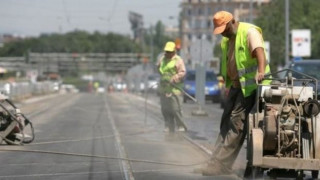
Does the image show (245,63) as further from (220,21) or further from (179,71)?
(179,71)

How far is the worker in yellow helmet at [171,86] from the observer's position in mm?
14258

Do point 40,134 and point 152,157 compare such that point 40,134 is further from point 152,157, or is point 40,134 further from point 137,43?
point 137,43

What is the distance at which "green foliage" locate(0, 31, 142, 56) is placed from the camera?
371ft

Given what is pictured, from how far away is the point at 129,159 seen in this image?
1089cm

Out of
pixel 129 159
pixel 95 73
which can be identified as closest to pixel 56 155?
pixel 129 159

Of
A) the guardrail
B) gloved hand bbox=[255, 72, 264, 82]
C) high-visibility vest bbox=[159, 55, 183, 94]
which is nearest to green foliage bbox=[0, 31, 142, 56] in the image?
the guardrail

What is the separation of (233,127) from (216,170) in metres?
0.67

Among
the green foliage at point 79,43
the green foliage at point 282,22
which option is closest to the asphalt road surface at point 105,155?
the green foliage at point 282,22

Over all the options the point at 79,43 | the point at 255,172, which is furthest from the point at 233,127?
the point at 79,43

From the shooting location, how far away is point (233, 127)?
346 inches

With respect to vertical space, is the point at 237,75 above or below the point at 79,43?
above

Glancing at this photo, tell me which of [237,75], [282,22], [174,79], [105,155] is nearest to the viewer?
[237,75]

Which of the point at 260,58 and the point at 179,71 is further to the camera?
the point at 179,71

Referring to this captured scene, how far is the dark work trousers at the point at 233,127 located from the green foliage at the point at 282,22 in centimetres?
4112
